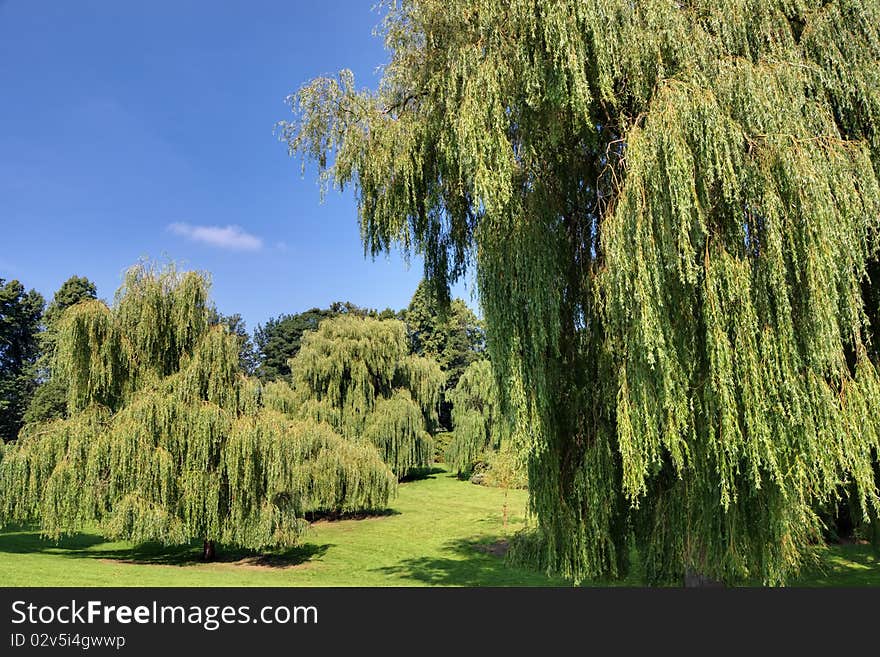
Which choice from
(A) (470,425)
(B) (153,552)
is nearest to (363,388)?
(A) (470,425)

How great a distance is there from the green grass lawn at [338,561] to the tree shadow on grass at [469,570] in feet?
0.07

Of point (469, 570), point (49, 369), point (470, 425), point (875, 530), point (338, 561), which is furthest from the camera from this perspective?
point (470, 425)

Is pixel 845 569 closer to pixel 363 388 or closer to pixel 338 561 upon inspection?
pixel 338 561

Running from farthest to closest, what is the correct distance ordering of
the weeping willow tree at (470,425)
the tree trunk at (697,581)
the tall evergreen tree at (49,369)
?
the weeping willow tree at (470,425), the tall evergreen tree at (49,369), the tree trunk at (697,581)

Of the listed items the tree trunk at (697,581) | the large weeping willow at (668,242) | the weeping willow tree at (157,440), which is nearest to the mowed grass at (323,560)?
the weeping willow tree at (157,440)

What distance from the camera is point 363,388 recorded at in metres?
23.3

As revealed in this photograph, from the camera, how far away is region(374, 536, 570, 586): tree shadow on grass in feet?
36.2

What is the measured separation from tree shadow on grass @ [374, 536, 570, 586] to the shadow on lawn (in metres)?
2.82

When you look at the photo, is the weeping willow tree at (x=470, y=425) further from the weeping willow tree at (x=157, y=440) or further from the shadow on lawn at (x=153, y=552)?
the weeping willow tree at (x=157, y=440)

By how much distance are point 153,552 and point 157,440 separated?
15.0 feet

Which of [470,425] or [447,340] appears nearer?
[470,425]

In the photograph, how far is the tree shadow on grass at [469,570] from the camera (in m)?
11.0

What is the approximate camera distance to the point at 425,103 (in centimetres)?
701

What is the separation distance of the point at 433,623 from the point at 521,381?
98.4 inches
